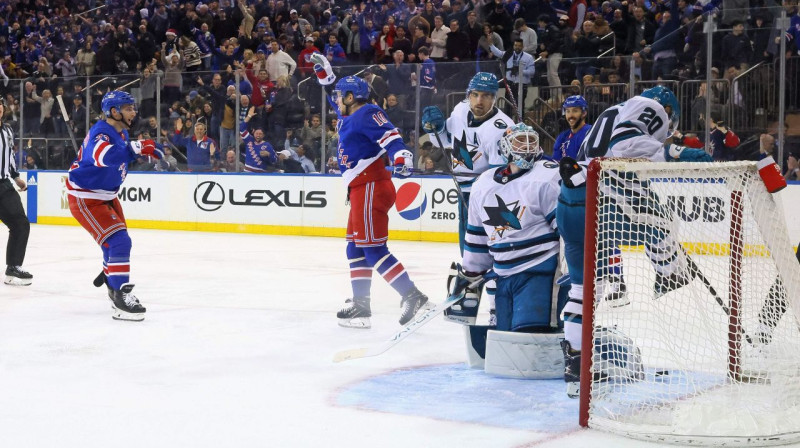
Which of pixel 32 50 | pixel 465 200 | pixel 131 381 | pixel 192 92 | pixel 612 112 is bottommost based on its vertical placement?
pixel 131 381

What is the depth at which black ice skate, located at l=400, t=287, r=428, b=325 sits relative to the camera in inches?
210

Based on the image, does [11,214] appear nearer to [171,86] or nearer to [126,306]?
[126,306]

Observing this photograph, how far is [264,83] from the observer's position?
1167cm

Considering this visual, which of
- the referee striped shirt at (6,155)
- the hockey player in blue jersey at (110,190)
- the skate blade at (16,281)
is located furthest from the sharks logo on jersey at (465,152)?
the referee striped shirt at (6,155)

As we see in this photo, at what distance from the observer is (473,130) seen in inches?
218

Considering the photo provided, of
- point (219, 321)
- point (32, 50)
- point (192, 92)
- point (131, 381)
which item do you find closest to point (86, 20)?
point (32, 50)

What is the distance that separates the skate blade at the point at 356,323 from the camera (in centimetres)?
532

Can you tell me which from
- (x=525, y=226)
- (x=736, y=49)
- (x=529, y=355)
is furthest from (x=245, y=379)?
(x=736, y=49)

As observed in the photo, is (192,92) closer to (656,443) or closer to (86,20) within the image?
(86,20)

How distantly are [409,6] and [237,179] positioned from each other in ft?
11.2

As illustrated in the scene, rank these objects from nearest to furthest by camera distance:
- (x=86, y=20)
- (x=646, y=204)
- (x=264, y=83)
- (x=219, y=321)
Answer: (x=646, y=204) < (x=219, y=321) < (x=264, y=83) < (x=86, y=20)

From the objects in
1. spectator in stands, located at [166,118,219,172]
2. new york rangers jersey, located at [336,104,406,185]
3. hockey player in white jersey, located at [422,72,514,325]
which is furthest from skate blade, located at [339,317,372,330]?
spectator in stands, located at [166,118,219,172]

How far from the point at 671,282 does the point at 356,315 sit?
2.12 metres

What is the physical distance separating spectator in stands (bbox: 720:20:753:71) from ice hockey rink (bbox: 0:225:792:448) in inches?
149
